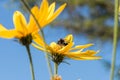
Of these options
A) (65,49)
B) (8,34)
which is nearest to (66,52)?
(65,49)

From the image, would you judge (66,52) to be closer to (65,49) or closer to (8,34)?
(65,49)

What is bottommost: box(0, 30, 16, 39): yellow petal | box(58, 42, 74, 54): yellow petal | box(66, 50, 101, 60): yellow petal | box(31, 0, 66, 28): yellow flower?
box(66, 50, 101, 60): yellow petal

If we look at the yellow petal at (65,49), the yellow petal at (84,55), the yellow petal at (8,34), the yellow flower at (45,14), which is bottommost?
the yellow petal at (84,55)

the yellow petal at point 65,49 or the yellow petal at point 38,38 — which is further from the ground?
the yellow petal at point 38,38

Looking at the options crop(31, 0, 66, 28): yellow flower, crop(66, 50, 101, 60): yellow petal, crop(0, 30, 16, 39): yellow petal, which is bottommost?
crop(66, 50, 101, 60): yellow petal

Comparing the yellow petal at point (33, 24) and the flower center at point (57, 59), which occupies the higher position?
the yellow petal at point (33, 24)

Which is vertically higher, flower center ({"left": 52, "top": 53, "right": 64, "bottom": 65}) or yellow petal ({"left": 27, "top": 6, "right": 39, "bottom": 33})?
yellow petal ({"left": 27, "top": 6, "right": 39, "bottom": 33})

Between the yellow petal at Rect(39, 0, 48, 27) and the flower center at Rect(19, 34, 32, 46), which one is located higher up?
the yellow petal at Rect(39, 0, 48, 27)

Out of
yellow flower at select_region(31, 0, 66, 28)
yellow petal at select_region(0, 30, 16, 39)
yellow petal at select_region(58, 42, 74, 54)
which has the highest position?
yellow flower at select_region(31, 0, 66, 28)

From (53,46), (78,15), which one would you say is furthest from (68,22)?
(53,46)

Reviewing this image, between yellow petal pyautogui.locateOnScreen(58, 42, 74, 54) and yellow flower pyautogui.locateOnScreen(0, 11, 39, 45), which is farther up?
yellow flower pyautogui.locateOnScreen(0, 11, 39, 45)

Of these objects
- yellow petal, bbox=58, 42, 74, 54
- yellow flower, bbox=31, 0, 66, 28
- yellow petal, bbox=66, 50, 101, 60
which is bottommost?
yellow petal, bbox=66, 50, 101, 60

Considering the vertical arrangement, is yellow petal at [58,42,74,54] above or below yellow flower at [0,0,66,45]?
below
